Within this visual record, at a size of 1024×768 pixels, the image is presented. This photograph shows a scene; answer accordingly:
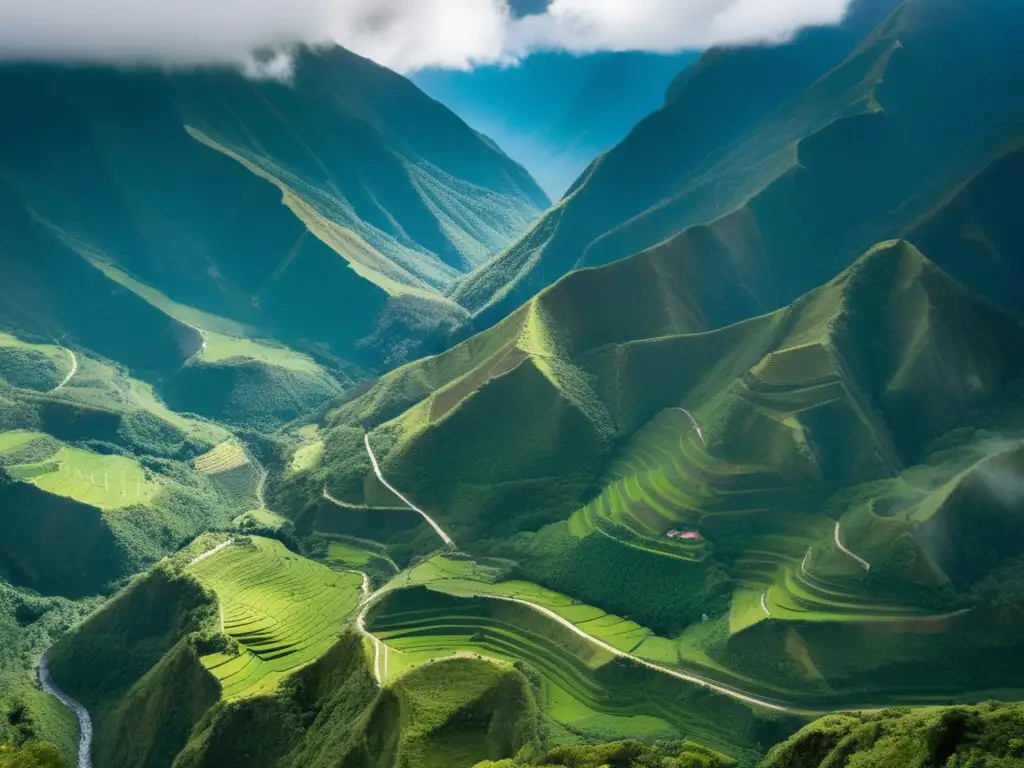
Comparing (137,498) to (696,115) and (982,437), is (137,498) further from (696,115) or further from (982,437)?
(696,115)

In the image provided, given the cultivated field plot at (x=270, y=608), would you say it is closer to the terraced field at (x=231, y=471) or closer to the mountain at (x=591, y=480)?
the mountain at (x=591, y=480)

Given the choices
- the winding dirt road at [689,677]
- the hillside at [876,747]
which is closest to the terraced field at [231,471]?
the winding dirt road at [689,677]

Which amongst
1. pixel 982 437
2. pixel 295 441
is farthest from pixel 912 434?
pixel 295 441

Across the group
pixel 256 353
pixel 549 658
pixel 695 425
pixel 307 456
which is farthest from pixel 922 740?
pixel 256 353

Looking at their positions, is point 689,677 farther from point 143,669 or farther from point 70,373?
point 70,373

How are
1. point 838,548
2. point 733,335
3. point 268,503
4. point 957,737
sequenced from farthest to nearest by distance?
point 268,503 → point 733,335 → point 838,548 → point 957,737

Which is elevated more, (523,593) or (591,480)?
(591,480)

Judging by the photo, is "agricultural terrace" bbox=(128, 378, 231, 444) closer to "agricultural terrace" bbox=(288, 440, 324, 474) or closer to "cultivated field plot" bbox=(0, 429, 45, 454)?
"agricultural terrace" bbox=(288, 440, 324, 474)
